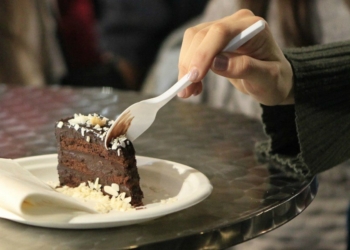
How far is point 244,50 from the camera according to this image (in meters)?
0.78

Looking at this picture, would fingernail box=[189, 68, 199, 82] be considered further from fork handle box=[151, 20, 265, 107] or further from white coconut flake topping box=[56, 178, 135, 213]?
white coconut flake topping box=[56, 178, 135, 213]

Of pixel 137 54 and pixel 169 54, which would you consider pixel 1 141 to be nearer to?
pixel 169 54

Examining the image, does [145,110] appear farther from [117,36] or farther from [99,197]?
[117,36]

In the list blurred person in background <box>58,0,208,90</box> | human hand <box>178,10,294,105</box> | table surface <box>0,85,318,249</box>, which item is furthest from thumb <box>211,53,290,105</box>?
blurred person in background <box>58,0,208,90</box>

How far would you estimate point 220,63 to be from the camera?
73cm

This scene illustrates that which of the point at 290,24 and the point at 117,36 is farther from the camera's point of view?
the point at 117,36

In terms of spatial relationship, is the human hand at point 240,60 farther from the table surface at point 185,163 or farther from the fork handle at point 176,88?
the table surface at point 185,163

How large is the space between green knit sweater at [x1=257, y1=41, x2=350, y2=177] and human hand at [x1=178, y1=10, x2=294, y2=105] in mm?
33

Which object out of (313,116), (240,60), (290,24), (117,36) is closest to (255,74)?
(240,60)

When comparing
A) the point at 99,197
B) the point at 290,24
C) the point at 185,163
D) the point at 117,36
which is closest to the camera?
the point at 99,197

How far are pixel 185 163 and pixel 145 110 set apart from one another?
134 millimetres

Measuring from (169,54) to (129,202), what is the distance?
44.5 inches

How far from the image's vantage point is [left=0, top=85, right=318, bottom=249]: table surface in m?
0.59

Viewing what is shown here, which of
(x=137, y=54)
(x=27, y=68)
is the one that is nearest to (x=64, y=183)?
(x=27, y=68)
